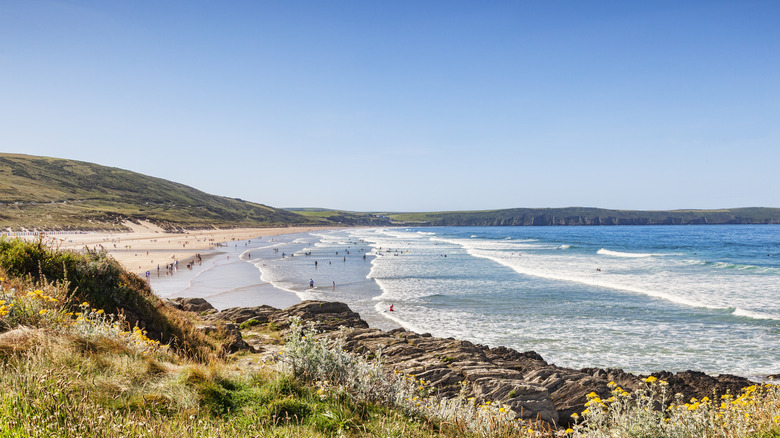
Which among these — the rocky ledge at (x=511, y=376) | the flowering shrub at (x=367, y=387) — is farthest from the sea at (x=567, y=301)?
the flowering shrub at (x=367, y=387)

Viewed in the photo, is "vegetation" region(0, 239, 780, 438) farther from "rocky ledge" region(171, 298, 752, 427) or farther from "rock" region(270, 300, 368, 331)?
"rock" region(270, 300, 368, 331)

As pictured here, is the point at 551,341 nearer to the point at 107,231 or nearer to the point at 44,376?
the point at 44,376

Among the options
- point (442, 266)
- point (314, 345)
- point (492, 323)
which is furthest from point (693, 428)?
point (442, 266)

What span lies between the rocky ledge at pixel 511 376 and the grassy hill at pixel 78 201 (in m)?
97.0

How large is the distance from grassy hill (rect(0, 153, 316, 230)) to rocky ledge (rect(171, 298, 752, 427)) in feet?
318

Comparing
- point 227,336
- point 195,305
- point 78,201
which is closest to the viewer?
point 227,336

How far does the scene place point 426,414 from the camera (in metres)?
6.12

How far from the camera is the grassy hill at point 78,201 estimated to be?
9981 centimetres

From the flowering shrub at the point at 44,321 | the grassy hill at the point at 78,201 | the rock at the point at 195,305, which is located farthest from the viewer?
the grassy hill at the point at 78,201

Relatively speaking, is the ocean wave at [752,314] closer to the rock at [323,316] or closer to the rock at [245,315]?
the rock at [323,316]

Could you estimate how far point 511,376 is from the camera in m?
12.1

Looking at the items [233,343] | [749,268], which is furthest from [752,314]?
[749,268]

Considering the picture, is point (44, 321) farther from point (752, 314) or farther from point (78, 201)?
point (78, 201)

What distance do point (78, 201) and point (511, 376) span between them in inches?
6447
